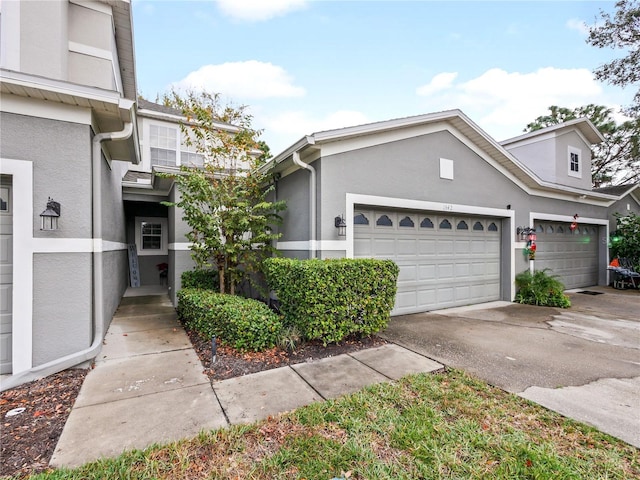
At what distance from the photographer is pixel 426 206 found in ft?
22.0

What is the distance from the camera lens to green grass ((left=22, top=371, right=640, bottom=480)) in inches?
83.6

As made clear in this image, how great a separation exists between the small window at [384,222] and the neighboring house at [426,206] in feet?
0.07

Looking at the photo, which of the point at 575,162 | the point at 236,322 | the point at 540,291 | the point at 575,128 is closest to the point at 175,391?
the point at 236,322

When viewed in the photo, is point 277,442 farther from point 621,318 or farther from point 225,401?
point 621,318

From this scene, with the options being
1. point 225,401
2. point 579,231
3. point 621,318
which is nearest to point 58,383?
point 225,401

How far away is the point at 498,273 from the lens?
8.41 metres

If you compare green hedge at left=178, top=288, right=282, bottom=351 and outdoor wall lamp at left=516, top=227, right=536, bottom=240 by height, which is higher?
outdoor wall lamp at left=516, top=227, right=536, bottom=240

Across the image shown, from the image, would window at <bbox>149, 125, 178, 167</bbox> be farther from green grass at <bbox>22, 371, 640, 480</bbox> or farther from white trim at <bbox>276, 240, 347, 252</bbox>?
green grass at <bbox>22, 371, 640, 480</bbox>

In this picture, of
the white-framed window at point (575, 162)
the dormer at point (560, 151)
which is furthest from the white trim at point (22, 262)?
the white-framed window at point (575, 162)

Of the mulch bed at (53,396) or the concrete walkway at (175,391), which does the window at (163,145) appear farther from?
the mulch bed at (53,396)

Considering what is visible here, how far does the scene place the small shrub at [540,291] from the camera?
7.75m

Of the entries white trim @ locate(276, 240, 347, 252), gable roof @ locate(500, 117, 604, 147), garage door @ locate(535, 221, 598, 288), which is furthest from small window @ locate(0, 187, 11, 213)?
gable roof @ locate(500, 117, 604, 147)

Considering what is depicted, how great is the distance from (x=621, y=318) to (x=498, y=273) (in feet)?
8.41

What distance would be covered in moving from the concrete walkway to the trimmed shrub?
1.93 meters
